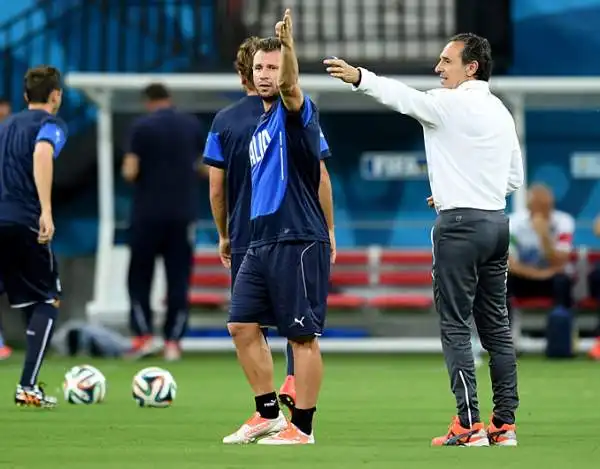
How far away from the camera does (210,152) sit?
8727 mm

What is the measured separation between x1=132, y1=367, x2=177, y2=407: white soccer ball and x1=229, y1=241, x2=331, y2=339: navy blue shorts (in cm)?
243

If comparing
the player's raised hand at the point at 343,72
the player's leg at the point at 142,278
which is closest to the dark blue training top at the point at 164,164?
the player's leg at the point at 142,278

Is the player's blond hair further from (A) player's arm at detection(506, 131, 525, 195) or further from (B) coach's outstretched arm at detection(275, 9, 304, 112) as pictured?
(A) player's arm at detection(506, 131, 525, 195)

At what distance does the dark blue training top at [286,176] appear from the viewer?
7715mm

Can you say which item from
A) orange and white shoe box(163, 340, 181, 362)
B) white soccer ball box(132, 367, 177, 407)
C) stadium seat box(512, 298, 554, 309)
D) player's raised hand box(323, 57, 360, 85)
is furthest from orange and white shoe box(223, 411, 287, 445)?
stadium seat box(512, 298, 554, 309)

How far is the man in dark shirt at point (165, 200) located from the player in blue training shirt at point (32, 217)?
478cm

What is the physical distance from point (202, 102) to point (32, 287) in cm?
829

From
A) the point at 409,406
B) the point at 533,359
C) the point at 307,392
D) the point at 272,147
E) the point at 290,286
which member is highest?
the point at 272,147

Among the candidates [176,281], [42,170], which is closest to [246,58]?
[42,170]

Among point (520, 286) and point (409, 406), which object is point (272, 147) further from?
point (520, 286)

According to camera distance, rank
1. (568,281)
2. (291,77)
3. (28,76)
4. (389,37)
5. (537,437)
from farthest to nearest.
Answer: (389,37) → (568,281) → (28,76) → (537,437) → (291,77)

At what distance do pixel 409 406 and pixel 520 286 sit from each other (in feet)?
19.3

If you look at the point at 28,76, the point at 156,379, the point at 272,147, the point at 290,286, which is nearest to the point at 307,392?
the point at 290,286

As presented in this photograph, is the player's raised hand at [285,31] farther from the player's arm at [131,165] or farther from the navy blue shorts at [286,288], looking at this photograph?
the player's arm at [131,165]
